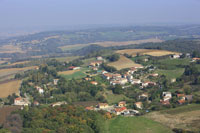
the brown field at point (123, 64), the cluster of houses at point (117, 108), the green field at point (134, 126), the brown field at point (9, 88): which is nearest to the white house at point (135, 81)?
the brown field at point (123, 64)

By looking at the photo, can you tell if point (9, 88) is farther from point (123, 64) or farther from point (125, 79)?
point (123, 64)

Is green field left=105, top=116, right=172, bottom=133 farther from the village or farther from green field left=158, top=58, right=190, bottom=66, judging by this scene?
green field left=158, top=58, right=190, bottom=66

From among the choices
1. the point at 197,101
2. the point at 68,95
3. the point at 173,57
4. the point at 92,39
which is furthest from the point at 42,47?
the point at 197,101

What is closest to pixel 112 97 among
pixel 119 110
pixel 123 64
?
pixel 119 110

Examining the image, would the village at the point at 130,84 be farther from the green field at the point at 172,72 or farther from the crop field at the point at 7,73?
the crop field at the point at 7,73

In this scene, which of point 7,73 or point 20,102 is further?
point 7,73
